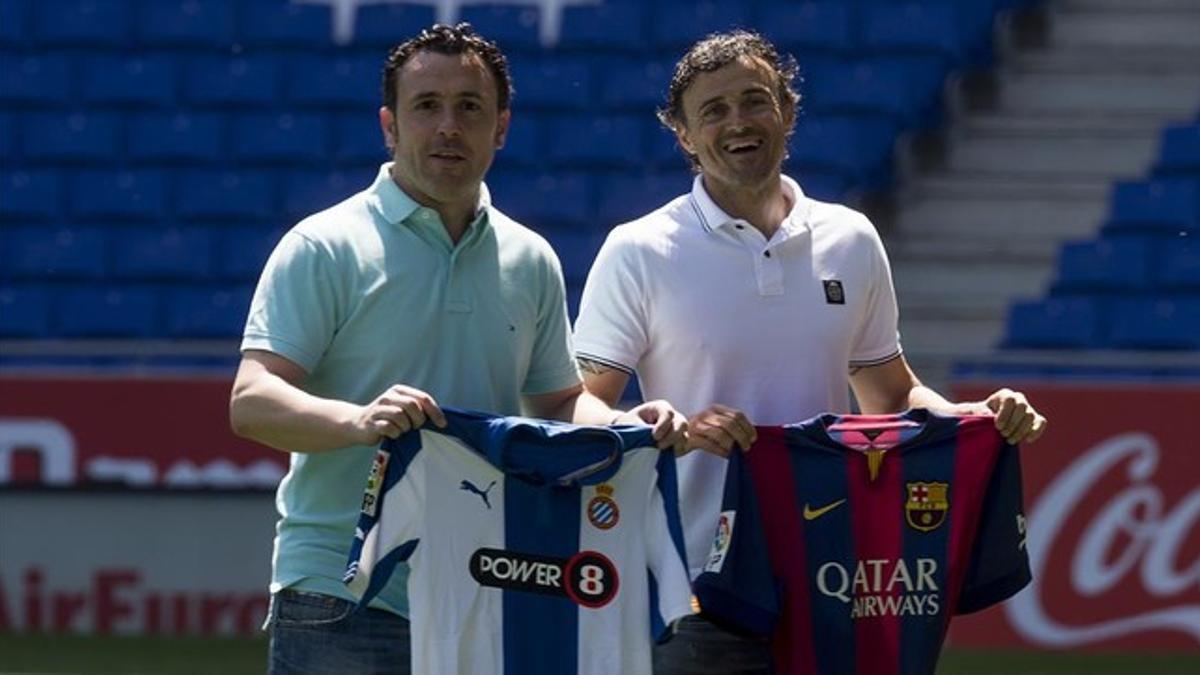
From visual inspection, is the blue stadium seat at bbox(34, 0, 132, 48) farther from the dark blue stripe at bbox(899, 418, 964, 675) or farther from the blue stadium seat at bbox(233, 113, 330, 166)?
the dark blue stripe at bbox(899, 418, 964, 675)

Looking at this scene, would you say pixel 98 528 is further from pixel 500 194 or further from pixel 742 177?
pixel 742 177

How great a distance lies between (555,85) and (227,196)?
5.71 feet

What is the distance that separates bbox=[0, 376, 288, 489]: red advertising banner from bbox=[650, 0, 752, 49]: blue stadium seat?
367 centimetres

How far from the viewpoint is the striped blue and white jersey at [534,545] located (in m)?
4.16

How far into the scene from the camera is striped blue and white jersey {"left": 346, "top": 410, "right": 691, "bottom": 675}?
164 inches

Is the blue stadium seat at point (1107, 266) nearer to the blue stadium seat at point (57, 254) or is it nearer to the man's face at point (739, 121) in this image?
the blue stadium seat at point (57, 254)

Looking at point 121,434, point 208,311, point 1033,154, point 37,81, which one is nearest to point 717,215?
point 121,434

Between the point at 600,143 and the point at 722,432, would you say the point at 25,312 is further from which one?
the point at 722,432

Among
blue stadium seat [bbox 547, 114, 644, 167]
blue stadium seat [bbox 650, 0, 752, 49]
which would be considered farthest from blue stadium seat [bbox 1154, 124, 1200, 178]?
blue stadium seat [bbox 547, 114, 644, 167]

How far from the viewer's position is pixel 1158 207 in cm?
1195

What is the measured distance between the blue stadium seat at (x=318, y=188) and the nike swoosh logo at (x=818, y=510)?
8.07 meters

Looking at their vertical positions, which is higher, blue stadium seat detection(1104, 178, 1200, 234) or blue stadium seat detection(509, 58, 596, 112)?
blue stadium seat detection(509, 58, 596, 112)

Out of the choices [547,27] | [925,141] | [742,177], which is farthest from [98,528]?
[742,177]

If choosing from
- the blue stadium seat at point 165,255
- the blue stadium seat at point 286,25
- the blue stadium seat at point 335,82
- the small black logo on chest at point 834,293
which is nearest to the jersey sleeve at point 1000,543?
the small black logo on chest at point 834,293
